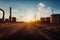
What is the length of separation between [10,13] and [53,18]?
39290 millimetres

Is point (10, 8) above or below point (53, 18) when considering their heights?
above

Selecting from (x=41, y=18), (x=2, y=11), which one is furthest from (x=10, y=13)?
(x=41, y=18)

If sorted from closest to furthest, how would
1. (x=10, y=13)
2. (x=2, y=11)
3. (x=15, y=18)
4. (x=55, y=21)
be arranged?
(x=2, y=11) < (x=55, y=21) < (x=10, y=13) < (x=15, y=18)

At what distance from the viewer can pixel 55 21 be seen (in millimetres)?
85250

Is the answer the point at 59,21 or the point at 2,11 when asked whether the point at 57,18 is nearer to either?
the point at 59,21

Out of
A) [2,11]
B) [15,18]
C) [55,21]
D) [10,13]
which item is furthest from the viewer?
[15,18]

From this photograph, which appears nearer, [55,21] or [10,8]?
[55,21]

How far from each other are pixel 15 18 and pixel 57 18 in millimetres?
62650

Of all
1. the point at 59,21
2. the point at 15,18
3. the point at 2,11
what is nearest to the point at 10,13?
the point at 2,11

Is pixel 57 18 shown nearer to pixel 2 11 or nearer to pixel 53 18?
pixel 53 18

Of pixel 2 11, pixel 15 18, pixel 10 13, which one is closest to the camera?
pixel 2 11

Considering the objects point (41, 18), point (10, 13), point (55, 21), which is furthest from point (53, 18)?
point (41, 18)

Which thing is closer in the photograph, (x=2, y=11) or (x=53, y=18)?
(x=2, y=11)

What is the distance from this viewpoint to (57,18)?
85438 mm
